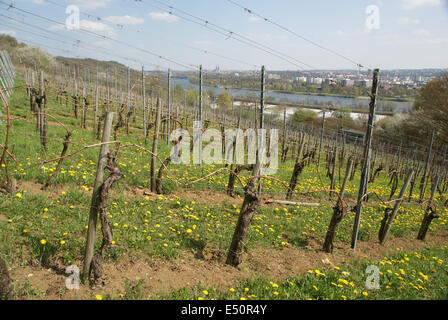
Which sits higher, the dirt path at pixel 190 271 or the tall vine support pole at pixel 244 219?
the tall vine support pole at pixel 244 219

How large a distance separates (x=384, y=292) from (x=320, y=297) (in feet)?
4.14

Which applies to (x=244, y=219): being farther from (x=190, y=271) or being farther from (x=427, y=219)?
(x=427, y=219)

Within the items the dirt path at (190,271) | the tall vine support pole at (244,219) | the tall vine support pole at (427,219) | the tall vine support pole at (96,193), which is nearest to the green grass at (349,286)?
the dirt path at (190,271)

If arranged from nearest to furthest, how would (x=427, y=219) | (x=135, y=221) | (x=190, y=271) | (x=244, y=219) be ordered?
(x=190, y=271) → (x=244, y=219) → (x=135, y=221) → (x=427, y=219)

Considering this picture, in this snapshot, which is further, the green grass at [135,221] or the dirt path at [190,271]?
the green grass at [135,221]

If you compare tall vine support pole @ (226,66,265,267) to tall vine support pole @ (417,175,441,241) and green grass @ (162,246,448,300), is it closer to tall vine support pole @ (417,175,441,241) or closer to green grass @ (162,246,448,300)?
green grass @ (162,246,448,300)

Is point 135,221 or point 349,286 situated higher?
point 135,221

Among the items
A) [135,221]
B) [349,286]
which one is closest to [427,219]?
[349,286]

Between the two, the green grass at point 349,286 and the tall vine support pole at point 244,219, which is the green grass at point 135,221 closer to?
the green grass at point 349,286

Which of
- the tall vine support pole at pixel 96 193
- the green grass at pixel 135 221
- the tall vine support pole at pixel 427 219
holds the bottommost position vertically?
the tall vine support pole at pixel 427 219

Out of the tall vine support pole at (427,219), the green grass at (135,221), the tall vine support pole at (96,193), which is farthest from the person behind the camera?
the tall vine support pole at (427,219)
